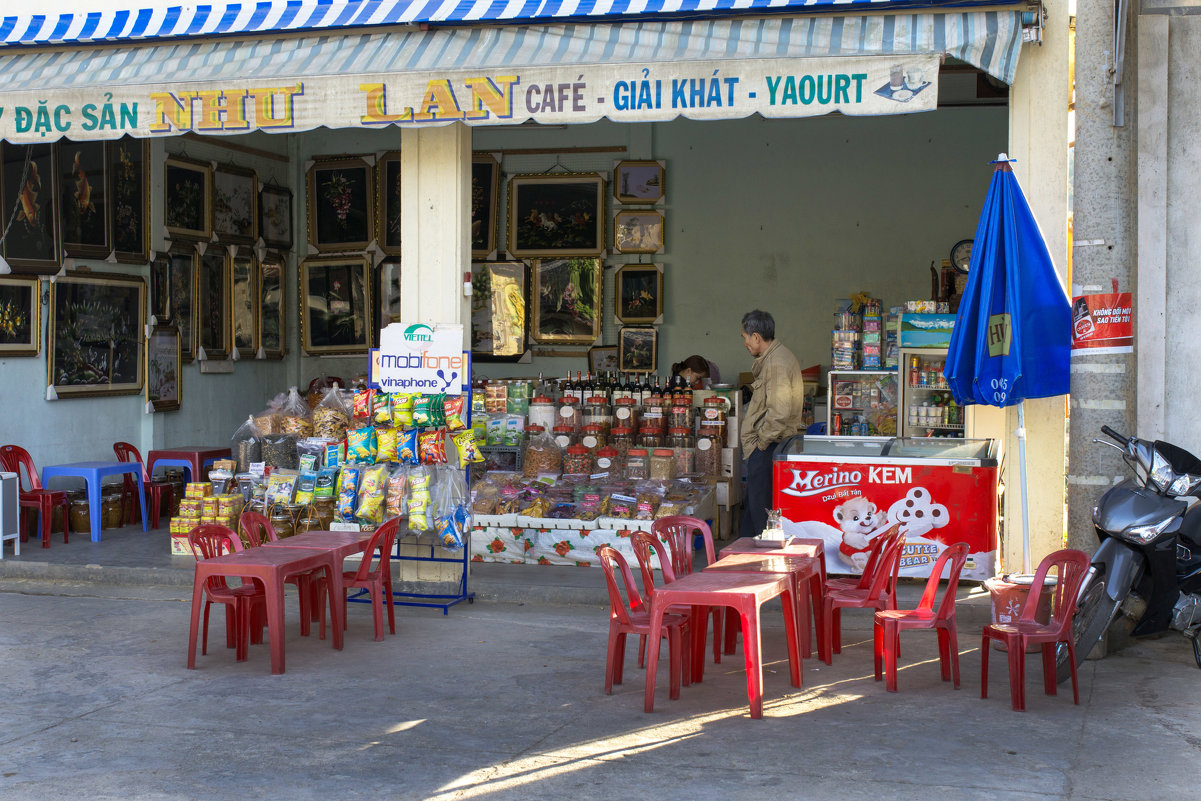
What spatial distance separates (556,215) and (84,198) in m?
5.02

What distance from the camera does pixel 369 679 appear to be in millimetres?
6363

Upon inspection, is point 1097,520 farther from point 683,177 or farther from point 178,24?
point 683,177

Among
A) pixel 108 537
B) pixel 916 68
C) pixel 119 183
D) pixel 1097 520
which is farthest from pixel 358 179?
pixel 1097 520

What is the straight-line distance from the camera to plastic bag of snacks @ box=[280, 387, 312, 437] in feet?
33.6

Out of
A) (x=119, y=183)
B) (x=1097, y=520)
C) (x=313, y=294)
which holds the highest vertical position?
(x=119, y=183)

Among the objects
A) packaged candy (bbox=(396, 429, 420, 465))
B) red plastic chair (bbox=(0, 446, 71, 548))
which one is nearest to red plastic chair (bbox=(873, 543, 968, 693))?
packaged candy (bbox=(396, 429, 420, 465))

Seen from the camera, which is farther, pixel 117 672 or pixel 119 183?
pixel 119 183

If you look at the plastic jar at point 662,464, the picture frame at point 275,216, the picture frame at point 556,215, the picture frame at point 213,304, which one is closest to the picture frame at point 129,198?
the picture frame at point 213,304

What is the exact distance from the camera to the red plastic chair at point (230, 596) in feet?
22.1

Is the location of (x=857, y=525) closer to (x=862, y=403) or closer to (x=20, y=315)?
(x=862, y=403)

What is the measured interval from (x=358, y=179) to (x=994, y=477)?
29.4 feet

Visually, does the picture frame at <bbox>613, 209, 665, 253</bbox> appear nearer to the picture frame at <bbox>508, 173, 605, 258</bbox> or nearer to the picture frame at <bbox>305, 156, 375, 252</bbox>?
the picture frame at <bbox>508, 173, 605, 258</bbox>

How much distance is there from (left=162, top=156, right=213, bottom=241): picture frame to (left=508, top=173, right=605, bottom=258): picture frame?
3329 mm

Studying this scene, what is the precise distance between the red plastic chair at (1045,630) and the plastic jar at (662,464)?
4154 mm
